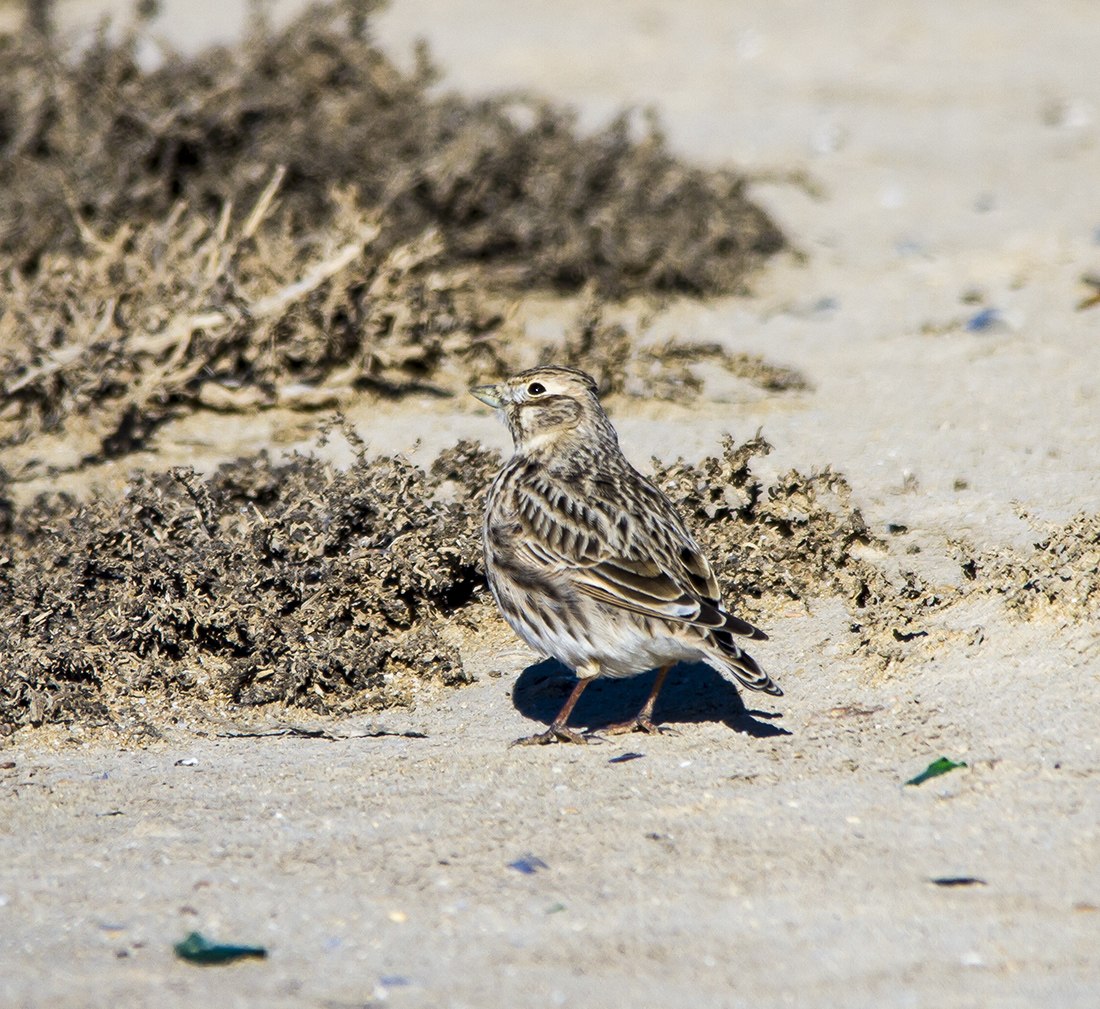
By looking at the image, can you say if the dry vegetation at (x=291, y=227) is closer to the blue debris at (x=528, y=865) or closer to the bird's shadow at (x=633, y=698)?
the bird's shadow at (x=633, y=698)

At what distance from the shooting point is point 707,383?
866 centimetres

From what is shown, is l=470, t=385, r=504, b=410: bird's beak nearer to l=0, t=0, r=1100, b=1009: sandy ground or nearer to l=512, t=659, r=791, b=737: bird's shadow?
l=0, t=0, r=1100, b=1009: sandy ground

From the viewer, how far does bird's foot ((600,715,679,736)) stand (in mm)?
5555

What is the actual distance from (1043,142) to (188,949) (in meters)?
11.7

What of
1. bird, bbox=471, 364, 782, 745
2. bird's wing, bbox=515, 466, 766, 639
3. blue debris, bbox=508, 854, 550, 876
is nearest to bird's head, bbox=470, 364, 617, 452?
bird, bbox=471, 364, 782, 745

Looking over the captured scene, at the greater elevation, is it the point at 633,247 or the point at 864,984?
the point at 633,247

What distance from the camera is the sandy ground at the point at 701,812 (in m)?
3.81

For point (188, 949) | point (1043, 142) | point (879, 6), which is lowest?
point (188, 949)

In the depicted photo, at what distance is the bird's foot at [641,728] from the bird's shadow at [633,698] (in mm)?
116

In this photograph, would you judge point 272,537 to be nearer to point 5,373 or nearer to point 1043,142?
point 5,373

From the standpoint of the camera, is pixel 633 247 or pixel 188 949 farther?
pixel 633 247

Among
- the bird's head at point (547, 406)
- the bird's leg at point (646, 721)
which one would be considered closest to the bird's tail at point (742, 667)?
the bird's leg at point (646, 721)

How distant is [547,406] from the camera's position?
6.55 meters

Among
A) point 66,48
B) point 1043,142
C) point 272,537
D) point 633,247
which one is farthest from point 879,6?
point 272,537
